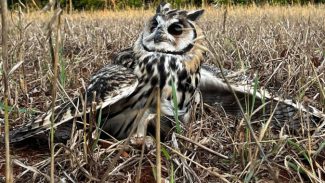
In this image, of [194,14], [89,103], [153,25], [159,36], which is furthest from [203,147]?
[194,14]

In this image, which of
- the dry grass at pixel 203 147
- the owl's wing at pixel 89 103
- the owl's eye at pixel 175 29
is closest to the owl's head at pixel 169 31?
A: the owl's eye at pixel 175 29

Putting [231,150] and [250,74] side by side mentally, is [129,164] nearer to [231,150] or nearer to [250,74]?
[231,150]

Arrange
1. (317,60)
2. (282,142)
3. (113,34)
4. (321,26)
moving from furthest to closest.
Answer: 1. (321,26)
2. (113,34)
3. (317,60)
4. (282,142)

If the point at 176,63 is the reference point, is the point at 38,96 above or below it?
below

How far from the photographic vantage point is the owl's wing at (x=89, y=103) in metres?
2.96

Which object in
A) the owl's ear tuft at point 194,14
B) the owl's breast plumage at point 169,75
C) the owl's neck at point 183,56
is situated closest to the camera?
the owl's breast plumage at point 169,75

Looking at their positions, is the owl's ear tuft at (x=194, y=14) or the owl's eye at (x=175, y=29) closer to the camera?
the owl's eye at (x=175, y=29)

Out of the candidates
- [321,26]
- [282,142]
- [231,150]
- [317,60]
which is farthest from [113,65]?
[321,26]

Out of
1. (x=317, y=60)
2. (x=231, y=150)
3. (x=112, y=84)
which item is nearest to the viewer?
(x=231, y=150)

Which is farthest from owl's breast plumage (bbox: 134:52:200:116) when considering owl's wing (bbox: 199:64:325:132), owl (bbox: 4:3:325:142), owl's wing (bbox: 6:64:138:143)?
owl's wing (bbox: 199:64:325:132)

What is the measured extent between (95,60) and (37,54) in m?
0.71

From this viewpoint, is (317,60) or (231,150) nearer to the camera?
(231,150)

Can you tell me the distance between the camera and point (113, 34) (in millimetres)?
7207

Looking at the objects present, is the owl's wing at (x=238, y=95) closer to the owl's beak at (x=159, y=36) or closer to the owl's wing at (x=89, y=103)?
the owl's beak at (x=159, y=36)
